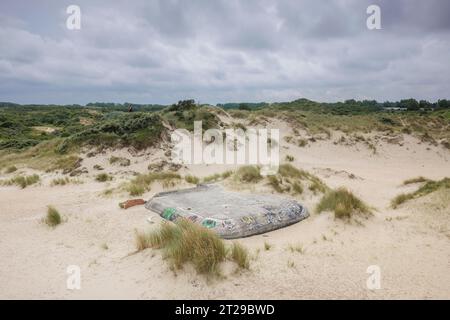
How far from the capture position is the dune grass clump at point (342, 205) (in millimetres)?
6898

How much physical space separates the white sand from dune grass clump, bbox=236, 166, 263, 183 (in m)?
1.59

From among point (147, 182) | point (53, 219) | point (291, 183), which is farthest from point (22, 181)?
point (291, 183)

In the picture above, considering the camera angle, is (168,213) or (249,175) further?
(249,175)

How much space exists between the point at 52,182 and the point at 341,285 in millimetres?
10787

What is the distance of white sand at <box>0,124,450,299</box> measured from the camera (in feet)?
14.5

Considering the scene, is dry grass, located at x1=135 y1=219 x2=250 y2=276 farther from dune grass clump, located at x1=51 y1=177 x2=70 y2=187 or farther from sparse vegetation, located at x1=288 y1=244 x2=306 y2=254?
dune grass clump, located at x1=51 y1=177 x2=70 y2=187

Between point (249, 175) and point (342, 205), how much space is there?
141 inches

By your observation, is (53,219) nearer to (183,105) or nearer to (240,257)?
(240,257)

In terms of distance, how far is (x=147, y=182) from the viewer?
10453 mm

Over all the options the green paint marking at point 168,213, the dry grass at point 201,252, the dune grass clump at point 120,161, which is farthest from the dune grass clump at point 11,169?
the dry grass at point 201,252

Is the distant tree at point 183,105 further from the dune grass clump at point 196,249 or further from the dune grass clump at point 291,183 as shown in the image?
the dune grass clump at point 196,249

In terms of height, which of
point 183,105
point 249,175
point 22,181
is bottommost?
point 22,181

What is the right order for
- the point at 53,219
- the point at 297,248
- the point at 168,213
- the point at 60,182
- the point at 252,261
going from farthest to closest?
the point at 60,182 < the point at 53,219 < the point at 168,213 < the point at 297,248 < the point at 252,261

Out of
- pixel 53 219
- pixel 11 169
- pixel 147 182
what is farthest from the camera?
pixel 11 169
